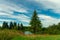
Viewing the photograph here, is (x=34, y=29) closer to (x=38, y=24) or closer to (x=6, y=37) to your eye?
(x=38, y=24)

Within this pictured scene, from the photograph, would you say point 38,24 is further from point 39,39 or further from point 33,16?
point 39,39

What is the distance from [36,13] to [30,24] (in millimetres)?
5039

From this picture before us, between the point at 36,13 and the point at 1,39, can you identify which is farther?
the point at 36,13

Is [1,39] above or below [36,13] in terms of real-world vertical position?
below

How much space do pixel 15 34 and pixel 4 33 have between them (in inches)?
71.1

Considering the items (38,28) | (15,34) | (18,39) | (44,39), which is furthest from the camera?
(38,28)

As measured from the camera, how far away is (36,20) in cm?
5128

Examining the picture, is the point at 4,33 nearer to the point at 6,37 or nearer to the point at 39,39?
the point at 6,37

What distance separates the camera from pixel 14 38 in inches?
758

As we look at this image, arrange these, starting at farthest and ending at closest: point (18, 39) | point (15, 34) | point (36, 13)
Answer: point (36, 13) → point (15, 34) → point (18, 39)

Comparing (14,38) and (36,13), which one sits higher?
(36,13)

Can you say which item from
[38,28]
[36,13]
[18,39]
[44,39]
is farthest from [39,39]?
[36,13]

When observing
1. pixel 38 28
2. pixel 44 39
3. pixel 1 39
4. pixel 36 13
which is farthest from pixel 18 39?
pixel 36 13

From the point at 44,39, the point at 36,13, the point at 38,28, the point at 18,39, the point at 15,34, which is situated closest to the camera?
the point at 44,39
